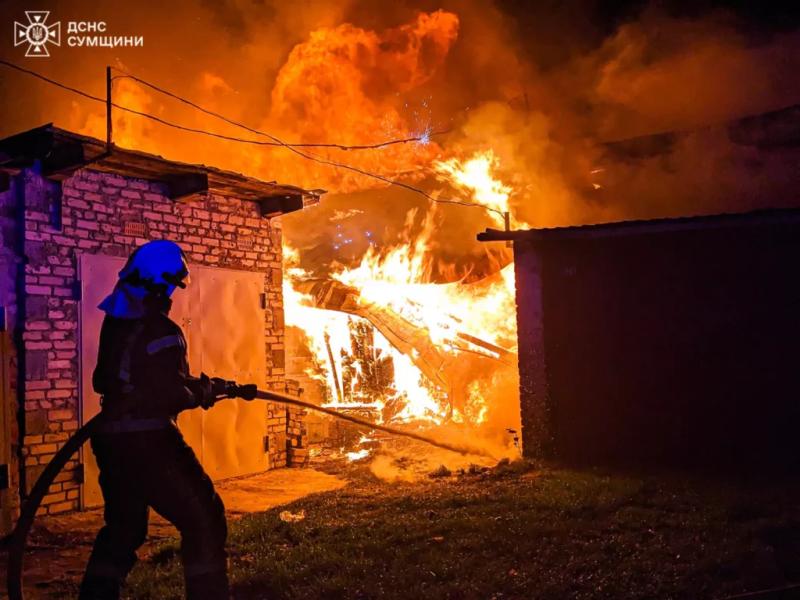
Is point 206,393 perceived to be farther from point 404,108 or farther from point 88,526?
point 404,108

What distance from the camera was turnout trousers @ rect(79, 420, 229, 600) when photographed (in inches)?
144

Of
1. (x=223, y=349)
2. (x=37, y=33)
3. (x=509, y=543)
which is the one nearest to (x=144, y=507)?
(x=509, y=543)

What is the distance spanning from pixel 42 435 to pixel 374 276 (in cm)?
788

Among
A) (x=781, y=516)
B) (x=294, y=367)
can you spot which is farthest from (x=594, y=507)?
(x=294, y=367)

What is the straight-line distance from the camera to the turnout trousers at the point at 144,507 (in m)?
3.66

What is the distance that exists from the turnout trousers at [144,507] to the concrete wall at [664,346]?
6353 mm

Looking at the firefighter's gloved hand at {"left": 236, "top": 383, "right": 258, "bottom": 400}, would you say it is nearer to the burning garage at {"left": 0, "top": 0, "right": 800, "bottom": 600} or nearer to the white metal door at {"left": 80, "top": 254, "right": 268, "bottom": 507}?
the burning garage at {"left": 0, "top": 0, "right": 800, "bottom": 600}

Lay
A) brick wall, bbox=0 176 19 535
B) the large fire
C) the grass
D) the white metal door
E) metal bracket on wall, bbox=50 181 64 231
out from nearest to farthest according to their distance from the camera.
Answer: the grass, brick wall, bbox=0 176 19 535, metal bracket on wall, bbox=50 181 64 231, the white metal door, the large fire

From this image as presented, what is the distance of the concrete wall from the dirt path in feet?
10.8

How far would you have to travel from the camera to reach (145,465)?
12.1ft

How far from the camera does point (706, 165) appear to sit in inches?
669

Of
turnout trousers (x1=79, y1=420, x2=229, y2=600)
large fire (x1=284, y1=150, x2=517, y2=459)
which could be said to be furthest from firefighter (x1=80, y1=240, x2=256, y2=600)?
large fire (x1=284, y1=150, x2=517, y2=459)

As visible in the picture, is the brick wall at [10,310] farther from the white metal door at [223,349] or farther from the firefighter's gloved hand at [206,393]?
the firefighter's gloved hand at [206,393]

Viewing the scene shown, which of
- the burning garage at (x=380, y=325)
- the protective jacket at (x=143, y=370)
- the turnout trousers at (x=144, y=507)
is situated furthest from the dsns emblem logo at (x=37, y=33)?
the turnout trousers at (x=144, y=507)
